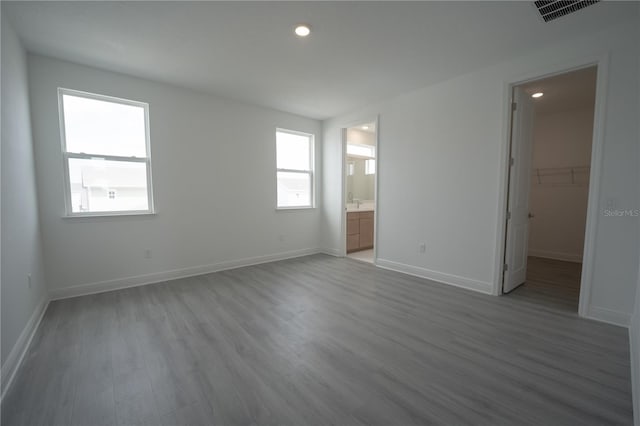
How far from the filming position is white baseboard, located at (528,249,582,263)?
5.02 metres

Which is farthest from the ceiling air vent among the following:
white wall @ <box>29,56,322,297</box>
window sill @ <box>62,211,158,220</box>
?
window sill @ <box>62,211,158,220</box>

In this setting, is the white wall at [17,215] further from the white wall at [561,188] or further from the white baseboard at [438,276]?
the white wall at [561,188]

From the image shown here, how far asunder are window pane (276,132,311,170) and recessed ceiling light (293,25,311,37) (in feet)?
8.75

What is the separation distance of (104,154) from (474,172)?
4.71m

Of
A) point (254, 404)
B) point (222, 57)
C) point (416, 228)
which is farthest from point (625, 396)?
point (222, 57)

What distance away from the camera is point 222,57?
3018mm

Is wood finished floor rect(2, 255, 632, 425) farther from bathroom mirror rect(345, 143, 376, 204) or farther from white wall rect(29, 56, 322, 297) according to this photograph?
bathroom mirror rect(345, 143, 376, 204)

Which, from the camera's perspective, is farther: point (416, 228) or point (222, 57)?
point (416, 228)

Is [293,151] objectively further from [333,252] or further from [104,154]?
[104,154]

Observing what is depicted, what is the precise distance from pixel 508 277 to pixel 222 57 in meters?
4.29

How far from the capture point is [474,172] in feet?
11.4

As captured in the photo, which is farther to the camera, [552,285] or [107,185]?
[552,285]

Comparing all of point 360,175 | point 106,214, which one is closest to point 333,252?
point 360,175

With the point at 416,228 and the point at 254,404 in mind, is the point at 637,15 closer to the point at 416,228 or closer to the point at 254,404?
the point at 416,228
